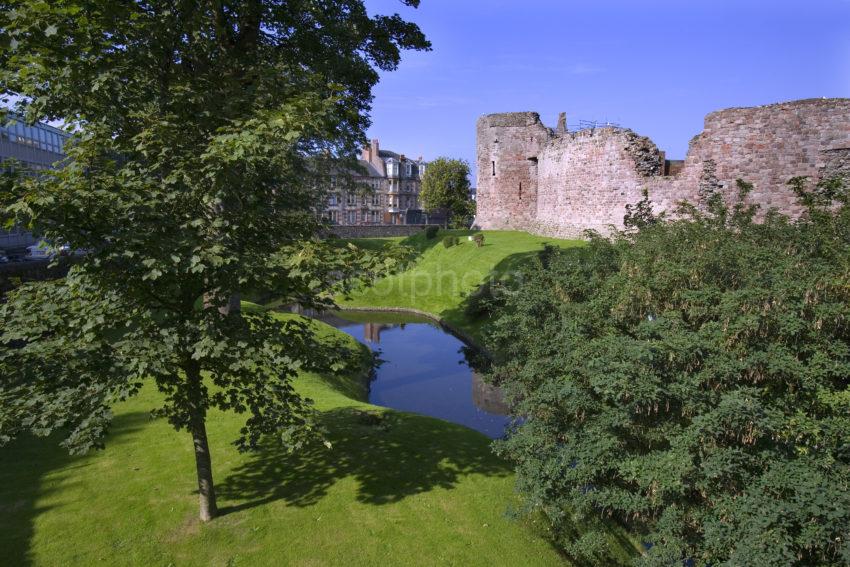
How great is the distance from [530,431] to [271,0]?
13592mm

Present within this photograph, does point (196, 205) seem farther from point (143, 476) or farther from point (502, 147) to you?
point (502, 147)

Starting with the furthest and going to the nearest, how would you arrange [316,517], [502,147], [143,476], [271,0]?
[502,147] < [271,0] < [143,476] < [316,517]

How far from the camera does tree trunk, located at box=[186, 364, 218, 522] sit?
841 centimetres

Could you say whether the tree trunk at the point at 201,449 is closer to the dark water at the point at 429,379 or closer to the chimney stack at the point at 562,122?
the dark water at the point at 429,379

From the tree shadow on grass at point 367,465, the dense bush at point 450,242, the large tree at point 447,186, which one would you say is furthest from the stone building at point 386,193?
the tree shadow on grass at point 367,465

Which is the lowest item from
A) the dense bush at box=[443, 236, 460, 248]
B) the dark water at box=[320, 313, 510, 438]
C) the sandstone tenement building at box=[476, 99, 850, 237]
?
the dark water at box=[320, 313, 510, 438]

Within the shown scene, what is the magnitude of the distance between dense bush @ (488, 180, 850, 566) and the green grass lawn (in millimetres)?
21488

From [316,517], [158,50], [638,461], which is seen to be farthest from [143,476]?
[638,461]

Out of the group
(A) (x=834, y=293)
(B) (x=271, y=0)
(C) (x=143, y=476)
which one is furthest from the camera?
(B) (x=271, y=0)

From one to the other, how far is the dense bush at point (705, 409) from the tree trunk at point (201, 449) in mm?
5713

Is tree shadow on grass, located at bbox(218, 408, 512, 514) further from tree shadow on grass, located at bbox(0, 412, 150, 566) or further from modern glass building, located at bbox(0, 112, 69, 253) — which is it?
modern glass building, located at bbox(0, 112, 69, 253)

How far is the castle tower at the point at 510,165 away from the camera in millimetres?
48719

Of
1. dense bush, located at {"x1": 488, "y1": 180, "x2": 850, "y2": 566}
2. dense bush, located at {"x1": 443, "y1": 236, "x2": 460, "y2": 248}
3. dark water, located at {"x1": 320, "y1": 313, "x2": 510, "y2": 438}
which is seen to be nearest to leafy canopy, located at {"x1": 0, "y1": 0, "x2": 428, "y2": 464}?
dense bush, located at {"x1": 488, "y1": 180, "x2": 850, "y2": 566}

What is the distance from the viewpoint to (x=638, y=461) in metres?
8.55
